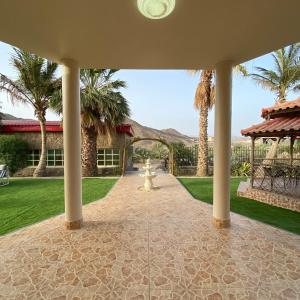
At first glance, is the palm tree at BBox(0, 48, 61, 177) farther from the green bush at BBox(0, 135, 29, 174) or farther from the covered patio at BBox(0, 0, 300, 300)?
the covered patio at BBox(0, 0, 300, 300)

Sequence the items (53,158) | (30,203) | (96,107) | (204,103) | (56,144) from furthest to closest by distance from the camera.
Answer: (53,158) → (56,144) → (204,103) → (96,107) → (30,203)

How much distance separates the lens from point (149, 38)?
345 centimetres

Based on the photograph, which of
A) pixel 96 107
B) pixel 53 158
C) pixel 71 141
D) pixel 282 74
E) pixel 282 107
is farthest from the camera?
pixel 53 158

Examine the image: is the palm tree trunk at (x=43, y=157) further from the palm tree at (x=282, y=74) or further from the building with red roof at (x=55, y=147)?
the palm tree at (x=282, y=74)

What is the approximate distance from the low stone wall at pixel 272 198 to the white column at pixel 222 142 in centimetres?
302

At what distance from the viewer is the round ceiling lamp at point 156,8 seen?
251 centimetres

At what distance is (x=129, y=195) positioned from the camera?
7973mm

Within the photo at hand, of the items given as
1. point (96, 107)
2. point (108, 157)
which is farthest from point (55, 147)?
point (96, 107)

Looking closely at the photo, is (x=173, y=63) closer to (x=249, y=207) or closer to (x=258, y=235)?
(x=258, y=235)

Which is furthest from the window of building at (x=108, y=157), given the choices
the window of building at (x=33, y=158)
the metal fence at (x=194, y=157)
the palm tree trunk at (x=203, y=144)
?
the palm tree trunk at (x=203, y=144)

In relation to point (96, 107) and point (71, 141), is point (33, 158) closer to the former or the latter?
point (96, 107)

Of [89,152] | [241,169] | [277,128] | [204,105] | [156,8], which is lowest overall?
[241,169]

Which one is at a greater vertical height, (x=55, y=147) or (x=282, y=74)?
(x=282, y=74)

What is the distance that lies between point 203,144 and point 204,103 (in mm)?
2480
